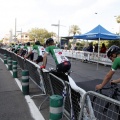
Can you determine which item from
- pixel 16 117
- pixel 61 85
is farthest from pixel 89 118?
pixel 16 117

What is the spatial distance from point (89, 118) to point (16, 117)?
2603 mm

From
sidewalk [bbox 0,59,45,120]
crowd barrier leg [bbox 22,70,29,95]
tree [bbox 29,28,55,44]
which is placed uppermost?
tree [bbox 29,28,55,44]

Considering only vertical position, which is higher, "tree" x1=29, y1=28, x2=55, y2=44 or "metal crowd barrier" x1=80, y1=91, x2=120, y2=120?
"tree" x1=29, y1=28, x2=55, y2=44

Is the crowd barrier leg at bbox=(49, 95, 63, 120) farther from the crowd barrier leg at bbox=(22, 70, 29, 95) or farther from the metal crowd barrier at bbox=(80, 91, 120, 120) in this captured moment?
the crowd barrier leg at bbox=(22, 70, 29, 95)

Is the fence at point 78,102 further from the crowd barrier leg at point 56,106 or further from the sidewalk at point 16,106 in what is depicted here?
the sidewalk at point 16,106

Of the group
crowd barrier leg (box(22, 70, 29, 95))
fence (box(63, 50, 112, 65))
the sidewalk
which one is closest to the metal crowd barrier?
the sidewalk

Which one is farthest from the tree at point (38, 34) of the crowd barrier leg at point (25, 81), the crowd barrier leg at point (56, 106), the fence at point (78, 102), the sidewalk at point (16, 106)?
the crowd barrier leg at point (56, 106)

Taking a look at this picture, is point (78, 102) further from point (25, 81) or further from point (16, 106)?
point (25, 81)

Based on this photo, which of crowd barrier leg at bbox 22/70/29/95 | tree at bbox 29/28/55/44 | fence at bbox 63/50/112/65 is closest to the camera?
crowd barrier leg at bbox 22/70/29/95

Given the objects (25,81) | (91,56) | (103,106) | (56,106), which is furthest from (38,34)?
(103,106)

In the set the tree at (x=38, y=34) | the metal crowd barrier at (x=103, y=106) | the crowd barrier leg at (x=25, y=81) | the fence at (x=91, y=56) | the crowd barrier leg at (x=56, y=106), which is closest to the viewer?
the metal crowd barrier at (x=103, y=106)

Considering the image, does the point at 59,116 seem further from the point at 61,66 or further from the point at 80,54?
the point at 80,54

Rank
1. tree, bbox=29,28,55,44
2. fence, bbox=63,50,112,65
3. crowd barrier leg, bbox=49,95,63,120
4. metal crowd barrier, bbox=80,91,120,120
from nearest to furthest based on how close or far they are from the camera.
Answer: metal crowd barrier, bbox=80,91,120,120, crowd barrier leg, bbox=49,95,63,120, fence, bbox=63,50,112,65, tree, bbox=29,28,55,44

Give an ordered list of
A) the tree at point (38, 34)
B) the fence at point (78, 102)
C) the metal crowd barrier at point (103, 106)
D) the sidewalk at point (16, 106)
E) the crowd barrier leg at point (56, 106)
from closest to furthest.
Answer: the metal crowd barrier at point (103, 106)
the fence at point (78, 102)
the crowd barrier leg at point (56, 106)
the sidewalk at point (16, 106)
the tree at point (38, 34)
